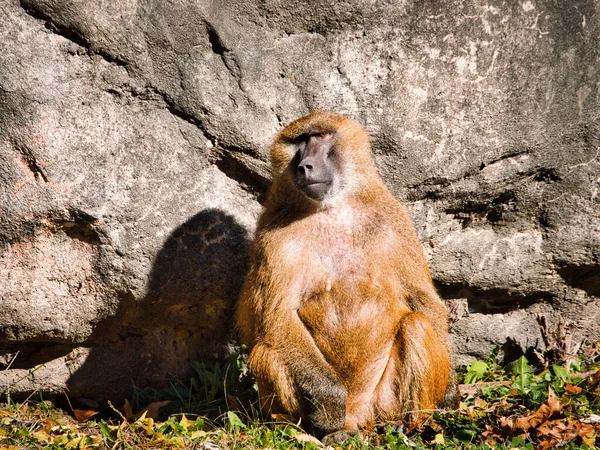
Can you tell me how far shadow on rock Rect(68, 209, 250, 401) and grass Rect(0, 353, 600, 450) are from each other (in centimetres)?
15

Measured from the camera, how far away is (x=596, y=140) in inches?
218

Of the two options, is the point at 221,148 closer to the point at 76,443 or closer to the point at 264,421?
the point at 264,421

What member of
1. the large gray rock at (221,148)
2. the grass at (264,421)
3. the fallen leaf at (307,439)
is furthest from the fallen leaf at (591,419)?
the fallen leaf at (307,439)

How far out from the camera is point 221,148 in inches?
213

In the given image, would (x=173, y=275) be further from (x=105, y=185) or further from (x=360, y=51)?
(x=360, y=51)

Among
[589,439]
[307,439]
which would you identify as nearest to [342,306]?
[307,439]

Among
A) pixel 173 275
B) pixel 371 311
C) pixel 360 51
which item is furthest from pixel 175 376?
pixel 360 51

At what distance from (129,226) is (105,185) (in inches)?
13.1

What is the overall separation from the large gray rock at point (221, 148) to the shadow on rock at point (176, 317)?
1cm

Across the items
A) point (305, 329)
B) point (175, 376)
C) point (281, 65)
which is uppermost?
point (281, 65)

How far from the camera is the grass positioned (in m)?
4.58

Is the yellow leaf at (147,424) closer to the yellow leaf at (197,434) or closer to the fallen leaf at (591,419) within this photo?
the yellow leaf at (197,434)

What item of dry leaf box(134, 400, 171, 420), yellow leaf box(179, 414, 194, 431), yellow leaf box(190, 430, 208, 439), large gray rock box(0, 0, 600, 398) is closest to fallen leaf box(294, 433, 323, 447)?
yellow leaf box(190, 430, 208, 439)

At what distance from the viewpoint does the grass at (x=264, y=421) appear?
4582 mm
